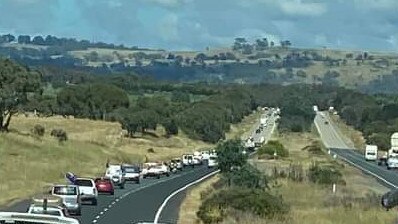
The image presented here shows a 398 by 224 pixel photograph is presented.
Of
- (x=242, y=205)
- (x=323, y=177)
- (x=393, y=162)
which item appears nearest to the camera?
(x=242, y=205)

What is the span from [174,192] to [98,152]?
34.5 meters

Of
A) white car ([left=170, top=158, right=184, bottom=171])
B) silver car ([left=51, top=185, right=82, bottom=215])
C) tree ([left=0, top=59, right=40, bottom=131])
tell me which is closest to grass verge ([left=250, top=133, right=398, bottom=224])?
silver car ([left=51, top=185, right=82, bottom=215])

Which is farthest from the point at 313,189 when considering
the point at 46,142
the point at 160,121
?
the point at 160,121

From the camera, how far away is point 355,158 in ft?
421

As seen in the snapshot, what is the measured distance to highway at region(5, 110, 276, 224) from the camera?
1588 inches

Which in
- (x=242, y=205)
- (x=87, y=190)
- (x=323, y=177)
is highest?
(x=242, y=205)

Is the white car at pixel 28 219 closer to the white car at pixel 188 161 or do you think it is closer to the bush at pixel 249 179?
the bush at pixel 249 179

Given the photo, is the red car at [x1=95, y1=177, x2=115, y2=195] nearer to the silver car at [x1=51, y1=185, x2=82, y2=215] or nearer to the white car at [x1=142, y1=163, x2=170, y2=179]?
the silver car at [x1=51, y1=185, x2=82, y2=215]

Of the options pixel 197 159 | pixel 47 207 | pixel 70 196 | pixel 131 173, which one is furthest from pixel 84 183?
pixel 197 159

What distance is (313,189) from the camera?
62469mm

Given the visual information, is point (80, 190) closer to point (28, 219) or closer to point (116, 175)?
point (116, 175)

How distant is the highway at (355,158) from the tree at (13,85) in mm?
Answer: 31510

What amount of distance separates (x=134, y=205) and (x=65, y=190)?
10811 mm

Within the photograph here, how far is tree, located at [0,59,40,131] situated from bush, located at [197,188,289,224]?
164ft
